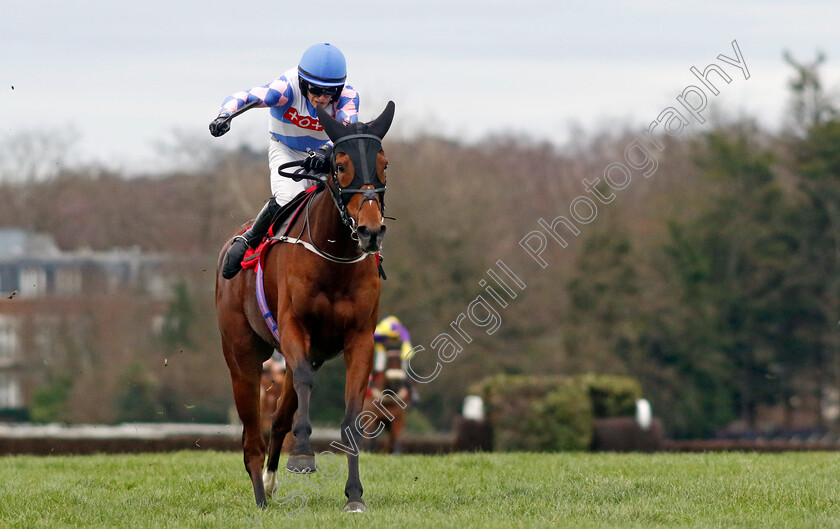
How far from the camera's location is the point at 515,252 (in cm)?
4734

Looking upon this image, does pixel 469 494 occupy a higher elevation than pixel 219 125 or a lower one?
lower

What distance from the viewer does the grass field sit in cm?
693

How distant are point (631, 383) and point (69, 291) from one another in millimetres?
31337

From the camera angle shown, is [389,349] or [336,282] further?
[389,349]

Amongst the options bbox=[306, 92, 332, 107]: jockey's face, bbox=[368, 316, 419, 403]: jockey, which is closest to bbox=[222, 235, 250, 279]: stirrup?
bbox=[306, 92, 332, 107]: jockey's face

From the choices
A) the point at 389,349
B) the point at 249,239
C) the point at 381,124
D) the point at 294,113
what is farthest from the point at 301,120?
the point at 389,349

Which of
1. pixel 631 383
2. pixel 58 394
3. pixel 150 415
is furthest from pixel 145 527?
pixel 58 394

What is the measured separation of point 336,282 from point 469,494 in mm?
1801

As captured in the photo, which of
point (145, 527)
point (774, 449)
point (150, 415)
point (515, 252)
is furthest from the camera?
point (515, 252)

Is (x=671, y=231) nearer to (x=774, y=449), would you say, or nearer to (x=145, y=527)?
(x=774, y=449)

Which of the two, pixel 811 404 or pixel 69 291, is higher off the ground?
pixel 69 291

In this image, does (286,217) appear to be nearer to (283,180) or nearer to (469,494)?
(283,180)

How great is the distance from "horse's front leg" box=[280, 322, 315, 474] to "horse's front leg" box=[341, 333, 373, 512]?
228mm

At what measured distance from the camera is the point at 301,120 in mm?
8602
